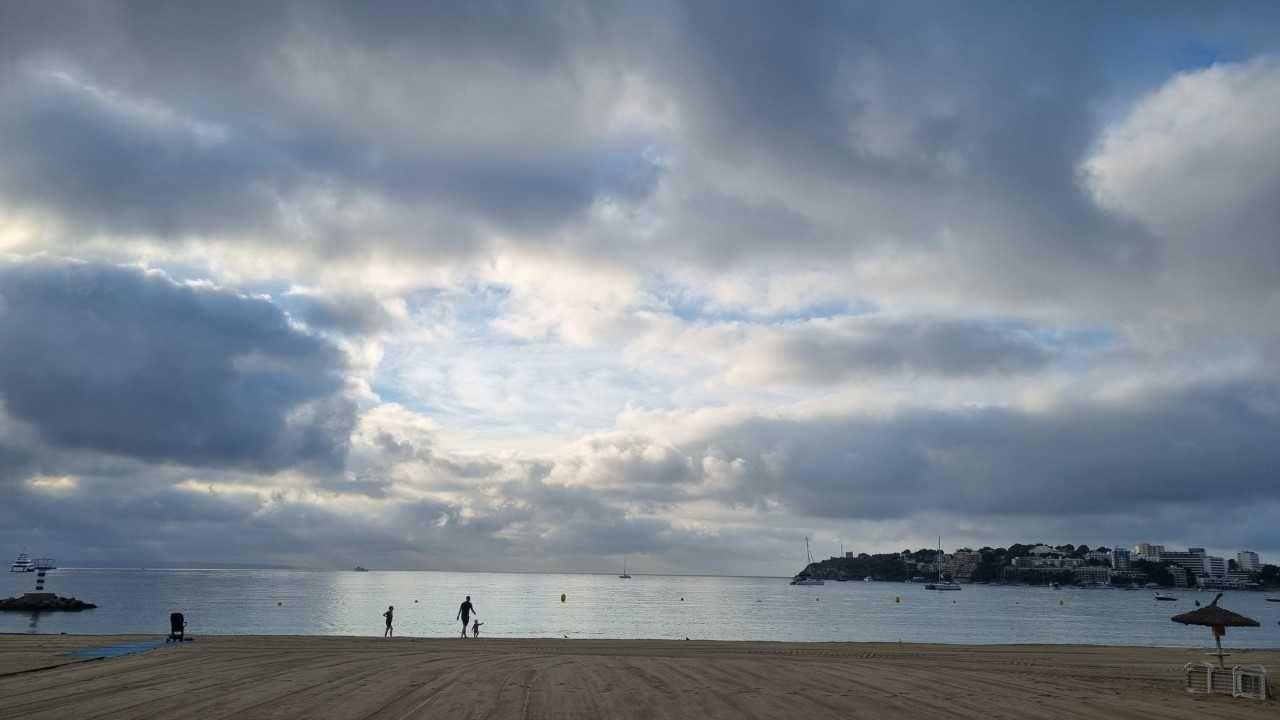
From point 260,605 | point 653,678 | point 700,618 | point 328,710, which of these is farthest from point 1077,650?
point 260,605

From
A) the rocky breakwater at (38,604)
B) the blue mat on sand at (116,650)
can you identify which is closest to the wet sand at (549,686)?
the blue mat on sand at (116,650)

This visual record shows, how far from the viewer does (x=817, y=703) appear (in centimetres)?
1872

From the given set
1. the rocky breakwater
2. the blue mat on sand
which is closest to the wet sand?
the blue mat on sand

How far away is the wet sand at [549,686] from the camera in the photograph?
17.5 m

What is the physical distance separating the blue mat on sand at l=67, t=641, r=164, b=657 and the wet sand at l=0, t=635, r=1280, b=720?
95 centimetres

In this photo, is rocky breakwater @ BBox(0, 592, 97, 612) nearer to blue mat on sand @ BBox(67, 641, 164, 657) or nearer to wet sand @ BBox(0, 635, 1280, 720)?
wet sand @ BBox(0, 635, 1280, 720)

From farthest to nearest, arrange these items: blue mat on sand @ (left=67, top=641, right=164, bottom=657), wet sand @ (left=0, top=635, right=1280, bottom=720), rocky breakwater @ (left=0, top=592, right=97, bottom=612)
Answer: rocky breakwater @ (left=0, top=592, right=97, bottom=612) → blue mat on sand @ (left=67, top=641, right=164, bottom=657) → wet sand @ (left=0, top=635, right=1280, bottom=720)

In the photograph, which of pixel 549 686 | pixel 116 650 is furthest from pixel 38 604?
pixel 549 686

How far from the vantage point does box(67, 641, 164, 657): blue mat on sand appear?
27719 millimetres

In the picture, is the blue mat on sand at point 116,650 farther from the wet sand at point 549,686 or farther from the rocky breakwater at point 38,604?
the rocky breakwater at point 38,604

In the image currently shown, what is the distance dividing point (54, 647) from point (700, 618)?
83.3 metres

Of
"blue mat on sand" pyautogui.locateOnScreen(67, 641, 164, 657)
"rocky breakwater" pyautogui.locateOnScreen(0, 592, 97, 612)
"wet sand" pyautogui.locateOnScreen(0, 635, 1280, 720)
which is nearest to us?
Answer: "wet sand" pyautogui.locateOnScreen(0, 635, 1280, 720)

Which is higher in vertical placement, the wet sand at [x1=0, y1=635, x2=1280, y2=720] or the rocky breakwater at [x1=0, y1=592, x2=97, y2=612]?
the wet sand at [x1=0, y1=635, x2=1280, y2=720]

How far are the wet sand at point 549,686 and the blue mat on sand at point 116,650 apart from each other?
0.95m
